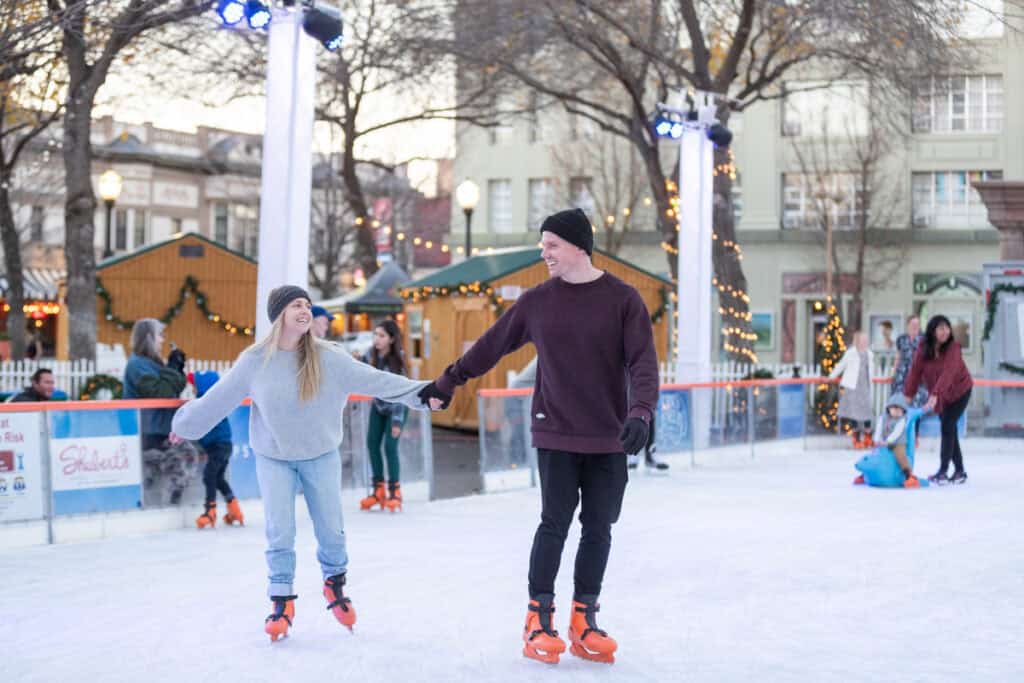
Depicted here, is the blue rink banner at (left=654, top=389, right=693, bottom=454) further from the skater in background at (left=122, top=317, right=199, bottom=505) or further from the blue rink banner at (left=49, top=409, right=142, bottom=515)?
the blue rink banner at (left=49, top=409, right=142, bottom=515)

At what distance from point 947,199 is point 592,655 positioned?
4176cm

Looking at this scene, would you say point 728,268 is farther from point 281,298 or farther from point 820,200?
point 820,200

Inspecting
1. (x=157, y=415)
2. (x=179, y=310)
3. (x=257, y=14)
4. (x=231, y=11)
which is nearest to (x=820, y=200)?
(x=179, y=310)

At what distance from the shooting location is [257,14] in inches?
457

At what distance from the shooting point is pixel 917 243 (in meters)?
44.8

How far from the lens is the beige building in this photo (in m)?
44.7

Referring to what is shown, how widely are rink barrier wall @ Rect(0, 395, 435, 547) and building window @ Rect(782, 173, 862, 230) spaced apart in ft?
110

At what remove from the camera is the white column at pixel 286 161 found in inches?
465

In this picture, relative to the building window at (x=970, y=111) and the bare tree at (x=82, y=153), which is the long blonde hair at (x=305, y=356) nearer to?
the bare tree at (x=82, y=153)

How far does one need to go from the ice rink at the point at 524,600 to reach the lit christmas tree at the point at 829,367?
26.6ft

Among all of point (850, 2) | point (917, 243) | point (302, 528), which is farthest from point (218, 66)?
point (917, 243)

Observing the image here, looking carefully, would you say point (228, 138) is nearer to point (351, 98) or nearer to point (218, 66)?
A: point (351, 98)

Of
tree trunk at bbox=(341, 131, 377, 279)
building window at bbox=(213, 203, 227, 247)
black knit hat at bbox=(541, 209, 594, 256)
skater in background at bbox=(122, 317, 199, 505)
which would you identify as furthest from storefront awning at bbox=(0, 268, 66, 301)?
black knit hat at bbox=(541, 209, 594, 256)

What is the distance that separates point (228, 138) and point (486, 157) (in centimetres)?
1979
